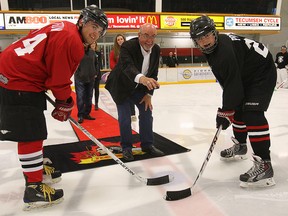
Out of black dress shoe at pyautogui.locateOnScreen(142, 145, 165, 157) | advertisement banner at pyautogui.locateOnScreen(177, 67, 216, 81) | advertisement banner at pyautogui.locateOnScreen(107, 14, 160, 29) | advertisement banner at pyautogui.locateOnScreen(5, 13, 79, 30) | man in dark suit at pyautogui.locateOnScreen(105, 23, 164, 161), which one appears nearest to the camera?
man in dark suit at pyautogui.locateOnScreen(105, 23, 164, 161)

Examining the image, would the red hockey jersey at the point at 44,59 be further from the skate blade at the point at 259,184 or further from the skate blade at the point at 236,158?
the skate blade at the point at 236,158

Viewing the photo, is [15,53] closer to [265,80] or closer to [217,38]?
[217,38]

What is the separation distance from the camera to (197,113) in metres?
4.30

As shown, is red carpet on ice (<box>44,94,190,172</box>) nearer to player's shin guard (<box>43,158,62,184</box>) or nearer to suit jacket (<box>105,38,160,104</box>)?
player's shin guard (<box>43,158,62,184</box>)

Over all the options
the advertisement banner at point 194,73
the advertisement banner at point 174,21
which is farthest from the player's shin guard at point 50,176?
the advertisement banner at point 174,21

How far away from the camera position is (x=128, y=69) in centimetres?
217

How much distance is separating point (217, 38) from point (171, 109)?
2986 mm

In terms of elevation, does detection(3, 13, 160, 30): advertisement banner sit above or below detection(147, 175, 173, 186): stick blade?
above

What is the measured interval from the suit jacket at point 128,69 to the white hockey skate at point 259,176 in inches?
38.3

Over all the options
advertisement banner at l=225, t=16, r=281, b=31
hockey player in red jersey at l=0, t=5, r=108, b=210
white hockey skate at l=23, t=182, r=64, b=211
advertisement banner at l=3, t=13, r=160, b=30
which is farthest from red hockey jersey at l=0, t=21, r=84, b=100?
advertisement banner at l=225, t=16, r=281, b=31

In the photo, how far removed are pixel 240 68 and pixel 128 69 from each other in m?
0.80

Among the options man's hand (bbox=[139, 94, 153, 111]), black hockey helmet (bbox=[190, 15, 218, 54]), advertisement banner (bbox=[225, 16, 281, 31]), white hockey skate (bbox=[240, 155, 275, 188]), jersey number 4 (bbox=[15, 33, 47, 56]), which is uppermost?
advertisement banner (bbox=[225, 16, 281, 31])

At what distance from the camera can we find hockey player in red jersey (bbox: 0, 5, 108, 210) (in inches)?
58.3

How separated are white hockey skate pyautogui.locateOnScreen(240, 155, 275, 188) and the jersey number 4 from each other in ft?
4.70
